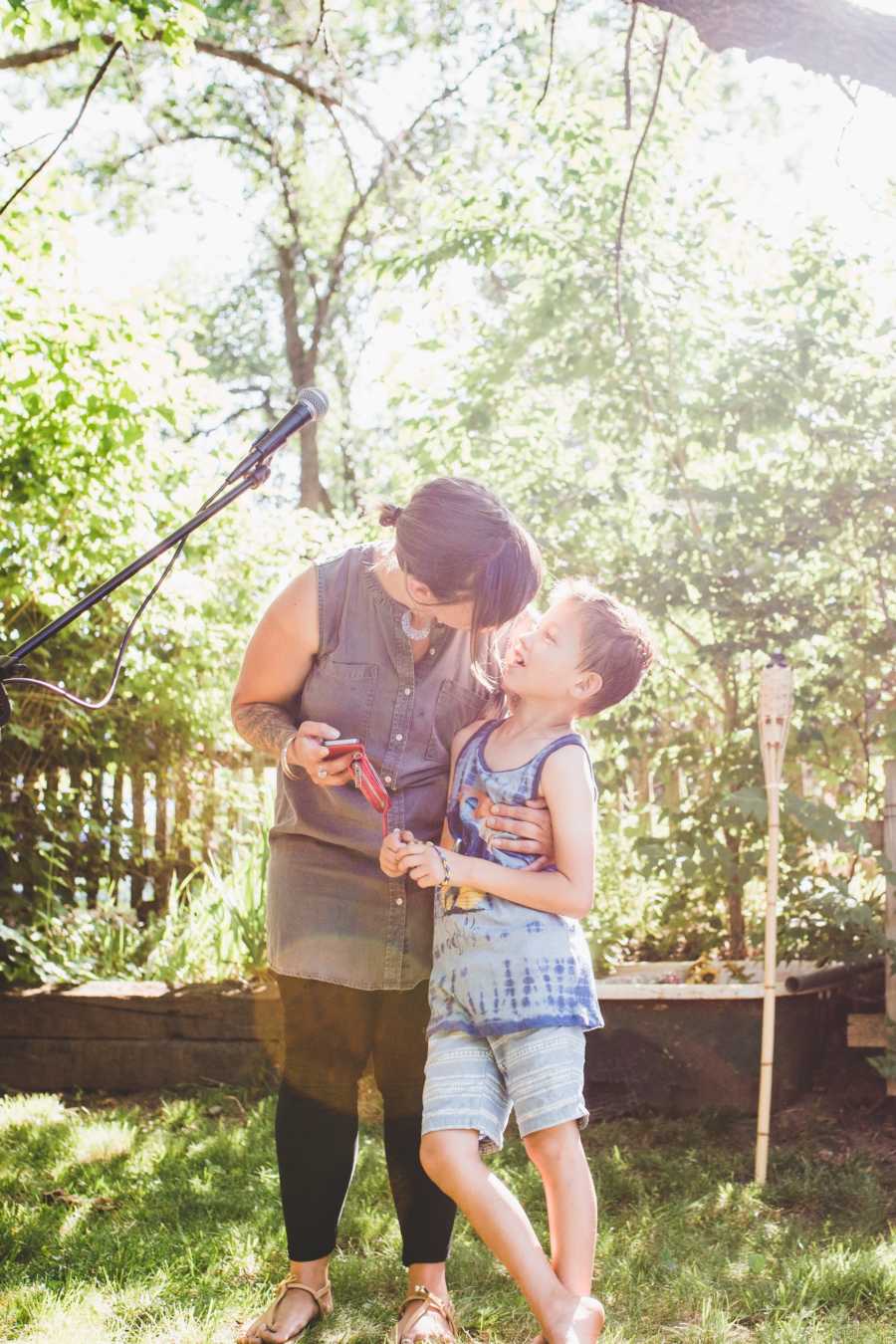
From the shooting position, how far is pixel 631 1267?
2.73m

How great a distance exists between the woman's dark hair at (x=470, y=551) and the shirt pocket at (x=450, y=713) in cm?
25

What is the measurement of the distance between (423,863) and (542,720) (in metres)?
0.38

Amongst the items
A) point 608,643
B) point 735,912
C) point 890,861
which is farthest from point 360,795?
point 735,912

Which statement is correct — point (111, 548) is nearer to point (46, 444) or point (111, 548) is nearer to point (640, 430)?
point (46, 444)

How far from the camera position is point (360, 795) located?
89.5 inches

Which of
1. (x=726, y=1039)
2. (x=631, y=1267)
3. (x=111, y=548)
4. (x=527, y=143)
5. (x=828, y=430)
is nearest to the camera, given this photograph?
(x=631, y=1267)

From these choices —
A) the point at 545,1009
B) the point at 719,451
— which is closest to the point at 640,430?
the point at 719,451

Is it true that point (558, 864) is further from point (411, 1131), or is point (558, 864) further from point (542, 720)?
point (411, 1131)

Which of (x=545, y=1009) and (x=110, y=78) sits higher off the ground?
(x=110, y=78)

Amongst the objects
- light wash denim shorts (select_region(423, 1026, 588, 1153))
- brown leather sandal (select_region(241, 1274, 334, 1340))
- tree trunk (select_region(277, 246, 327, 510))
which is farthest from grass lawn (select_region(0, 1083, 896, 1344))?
tree trunk (select_region(277, 246, 327, 510))

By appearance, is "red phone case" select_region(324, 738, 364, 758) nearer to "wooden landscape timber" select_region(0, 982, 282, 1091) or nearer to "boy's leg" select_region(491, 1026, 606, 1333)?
"boy's leg" select_region(491, 1026, 606, 1333)

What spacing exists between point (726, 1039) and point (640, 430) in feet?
8.11

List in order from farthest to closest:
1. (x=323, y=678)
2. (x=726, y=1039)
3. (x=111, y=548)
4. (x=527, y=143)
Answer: (x=527, y=143) → (x=111, y=548) → (x=726, y=1039) → (x=323, y=678)

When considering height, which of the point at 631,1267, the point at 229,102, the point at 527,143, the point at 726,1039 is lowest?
the point at 631,1267
